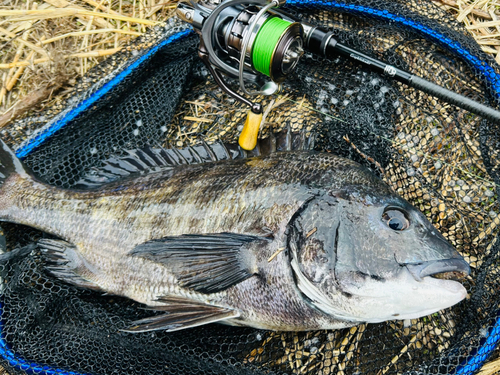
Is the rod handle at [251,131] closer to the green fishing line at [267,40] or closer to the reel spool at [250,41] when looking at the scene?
the reel spool at [250,41]

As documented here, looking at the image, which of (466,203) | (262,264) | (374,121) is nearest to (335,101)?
(374,121)

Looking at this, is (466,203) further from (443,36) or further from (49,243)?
(49,243)

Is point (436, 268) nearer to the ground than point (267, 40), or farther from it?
nearer to the ground

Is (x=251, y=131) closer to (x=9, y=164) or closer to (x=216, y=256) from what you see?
(x=216, y=256)

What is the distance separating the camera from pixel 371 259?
185 centimetres

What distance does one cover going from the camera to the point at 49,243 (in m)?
2.51

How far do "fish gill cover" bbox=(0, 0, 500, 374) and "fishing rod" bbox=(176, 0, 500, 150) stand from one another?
238mm

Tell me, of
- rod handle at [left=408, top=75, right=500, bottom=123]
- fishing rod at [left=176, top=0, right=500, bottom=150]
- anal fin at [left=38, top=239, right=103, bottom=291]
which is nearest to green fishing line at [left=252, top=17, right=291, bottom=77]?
fishing rod at [left=176, top=0, right=500, bottom=150]

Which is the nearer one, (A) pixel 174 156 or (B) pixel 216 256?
(B) pixel 216 256

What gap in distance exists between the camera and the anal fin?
2484 mm

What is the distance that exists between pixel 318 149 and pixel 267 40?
86 cm

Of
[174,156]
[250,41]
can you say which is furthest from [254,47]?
[174,156]

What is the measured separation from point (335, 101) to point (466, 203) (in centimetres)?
109

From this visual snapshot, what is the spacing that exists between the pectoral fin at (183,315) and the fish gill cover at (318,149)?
1.04 feet
